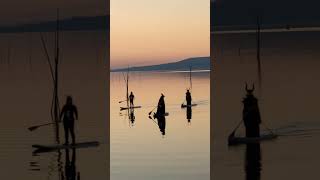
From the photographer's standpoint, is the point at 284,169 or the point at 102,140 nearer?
the point at 284,169

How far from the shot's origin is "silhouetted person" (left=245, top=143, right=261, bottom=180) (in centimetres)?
2656

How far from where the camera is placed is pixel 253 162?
29.8m

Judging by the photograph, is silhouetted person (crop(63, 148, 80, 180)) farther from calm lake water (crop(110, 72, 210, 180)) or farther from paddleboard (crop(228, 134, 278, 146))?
paddleboard (crop(228, 134, 278, 146))

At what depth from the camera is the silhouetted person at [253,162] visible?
26562 mm

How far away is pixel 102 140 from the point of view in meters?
41.3

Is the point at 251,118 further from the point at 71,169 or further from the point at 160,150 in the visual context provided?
the point at 71,169

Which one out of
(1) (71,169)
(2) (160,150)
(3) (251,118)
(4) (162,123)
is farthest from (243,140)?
(4) (162,123)

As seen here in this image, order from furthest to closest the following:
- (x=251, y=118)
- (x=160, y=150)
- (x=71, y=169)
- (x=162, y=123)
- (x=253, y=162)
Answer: (x=162, y=123), (x=251, y=118), (x=160, y=150), (x=253, y=162), (x=71, y=169)

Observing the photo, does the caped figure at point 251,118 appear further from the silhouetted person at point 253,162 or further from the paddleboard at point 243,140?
the silhouetted person at point 253,162

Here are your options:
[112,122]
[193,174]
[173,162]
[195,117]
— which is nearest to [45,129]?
[112,122]

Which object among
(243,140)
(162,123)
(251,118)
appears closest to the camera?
(243,140)

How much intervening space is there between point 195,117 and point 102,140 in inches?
721

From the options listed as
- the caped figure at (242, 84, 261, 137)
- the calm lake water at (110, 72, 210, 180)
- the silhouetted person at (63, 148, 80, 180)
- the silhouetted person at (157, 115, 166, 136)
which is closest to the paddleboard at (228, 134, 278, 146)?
the caped figure at (242, 84, 261, 137)

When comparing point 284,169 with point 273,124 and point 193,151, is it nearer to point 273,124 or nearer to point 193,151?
point 193,151
